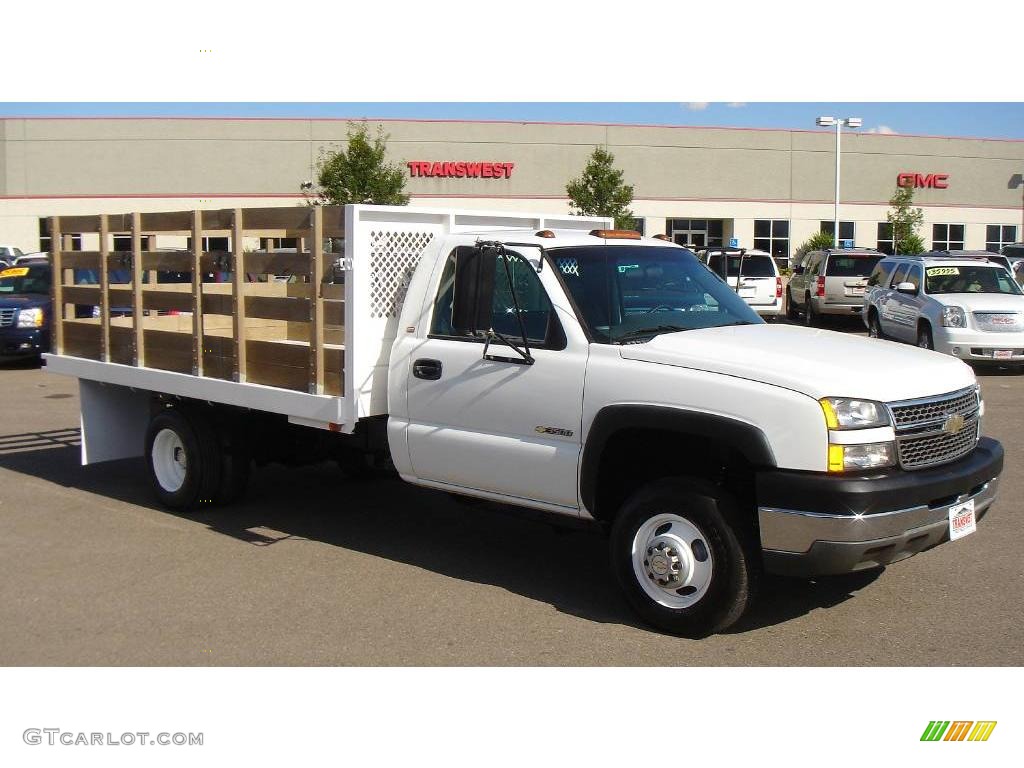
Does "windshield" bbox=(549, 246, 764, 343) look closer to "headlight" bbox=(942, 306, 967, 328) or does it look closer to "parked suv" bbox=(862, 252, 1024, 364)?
"parked suv" bbox=(862, 252, 1024, 364)

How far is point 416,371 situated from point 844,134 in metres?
46.2

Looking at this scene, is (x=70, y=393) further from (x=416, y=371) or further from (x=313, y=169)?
(x=313, y=169)

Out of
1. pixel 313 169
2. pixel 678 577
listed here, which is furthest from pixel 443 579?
pixel 313 169

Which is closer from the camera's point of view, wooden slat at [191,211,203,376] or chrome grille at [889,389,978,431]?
chrome grille at [889,389,978,431]

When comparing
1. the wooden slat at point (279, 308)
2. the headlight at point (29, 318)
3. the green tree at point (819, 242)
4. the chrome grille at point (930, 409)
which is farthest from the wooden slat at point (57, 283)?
the green tree at point (819, 242)

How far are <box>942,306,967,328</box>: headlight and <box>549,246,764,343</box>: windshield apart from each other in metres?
11.3

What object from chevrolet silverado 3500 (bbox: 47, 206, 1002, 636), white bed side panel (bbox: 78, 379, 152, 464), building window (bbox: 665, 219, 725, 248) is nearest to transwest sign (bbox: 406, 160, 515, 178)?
building window (bbox: 665, 219, 725, 248)

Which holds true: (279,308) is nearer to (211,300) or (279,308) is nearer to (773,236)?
(211,300)

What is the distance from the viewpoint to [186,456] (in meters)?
8.18

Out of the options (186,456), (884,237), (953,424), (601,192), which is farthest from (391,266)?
(884,237)

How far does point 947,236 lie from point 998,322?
122 feet

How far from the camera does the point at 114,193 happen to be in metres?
45.4

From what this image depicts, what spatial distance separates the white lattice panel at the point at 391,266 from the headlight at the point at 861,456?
9.85 feet

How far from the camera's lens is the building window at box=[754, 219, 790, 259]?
4822 cm
